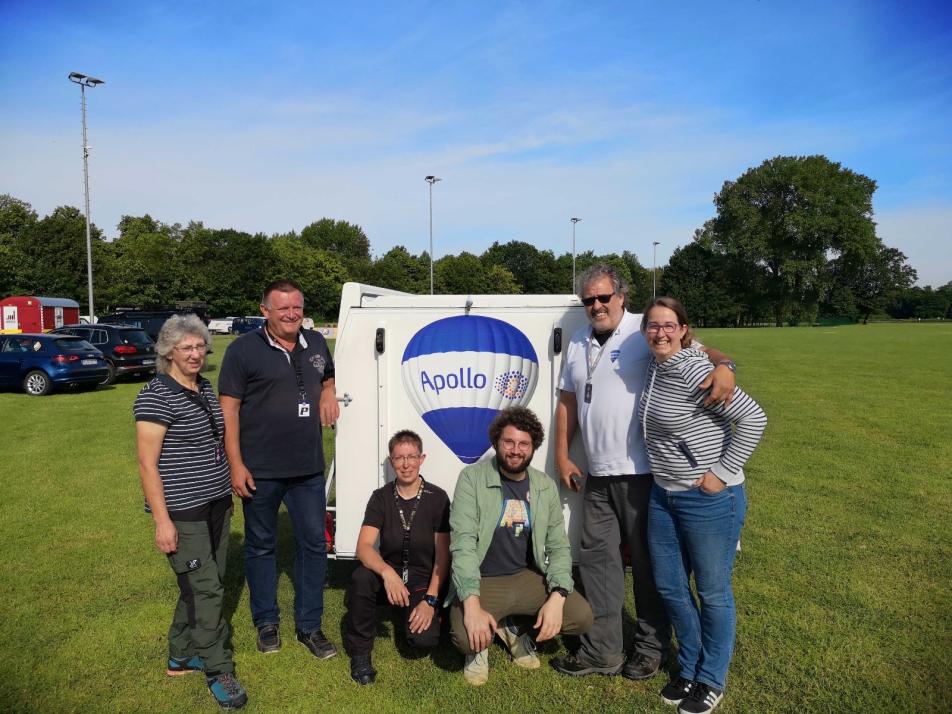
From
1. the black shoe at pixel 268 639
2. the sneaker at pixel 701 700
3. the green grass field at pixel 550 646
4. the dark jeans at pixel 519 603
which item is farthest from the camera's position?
the black shoe at pixel 268 639

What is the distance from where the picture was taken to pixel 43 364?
15.7 meters

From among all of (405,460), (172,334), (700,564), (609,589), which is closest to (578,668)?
(609,589)

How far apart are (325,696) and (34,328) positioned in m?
37.2

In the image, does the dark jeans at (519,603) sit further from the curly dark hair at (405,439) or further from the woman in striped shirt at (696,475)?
the curly dark hair at (405,439)

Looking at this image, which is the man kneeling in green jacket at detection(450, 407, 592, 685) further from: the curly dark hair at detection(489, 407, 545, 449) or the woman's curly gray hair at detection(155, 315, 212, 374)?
the woman's curly gray hair at detection(155, 315, 212, 374)

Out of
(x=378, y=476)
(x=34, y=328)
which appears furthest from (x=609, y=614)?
(x=34, y=328)

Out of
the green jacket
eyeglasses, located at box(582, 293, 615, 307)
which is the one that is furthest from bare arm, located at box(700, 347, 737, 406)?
the green jacket

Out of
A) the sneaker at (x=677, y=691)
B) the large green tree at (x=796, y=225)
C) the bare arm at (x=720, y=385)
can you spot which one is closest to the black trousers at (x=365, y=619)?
the sneaker at (x=677, y=691)

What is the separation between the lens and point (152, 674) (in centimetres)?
372

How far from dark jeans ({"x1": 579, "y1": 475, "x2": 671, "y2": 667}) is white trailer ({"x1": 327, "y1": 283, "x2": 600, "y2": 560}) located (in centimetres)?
33

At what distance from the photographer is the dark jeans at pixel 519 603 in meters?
3.56

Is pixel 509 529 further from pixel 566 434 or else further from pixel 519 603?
pixel 566 434

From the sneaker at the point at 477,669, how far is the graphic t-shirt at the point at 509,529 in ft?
1.44

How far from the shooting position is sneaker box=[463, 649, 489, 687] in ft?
11.6
